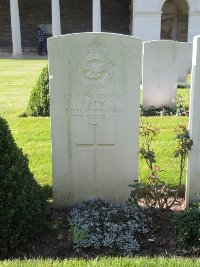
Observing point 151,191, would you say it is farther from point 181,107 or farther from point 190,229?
point 181,107

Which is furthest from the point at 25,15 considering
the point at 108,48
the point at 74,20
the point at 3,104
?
the point at 108,48

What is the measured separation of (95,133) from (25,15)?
3066 centimetres

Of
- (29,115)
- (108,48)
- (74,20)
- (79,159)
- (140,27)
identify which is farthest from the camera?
(74,20)

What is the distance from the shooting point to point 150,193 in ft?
13.2

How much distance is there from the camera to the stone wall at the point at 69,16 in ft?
106

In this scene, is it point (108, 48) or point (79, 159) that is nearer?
point (108, 48)

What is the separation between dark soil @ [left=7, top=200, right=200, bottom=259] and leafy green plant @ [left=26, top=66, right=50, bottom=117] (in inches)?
175

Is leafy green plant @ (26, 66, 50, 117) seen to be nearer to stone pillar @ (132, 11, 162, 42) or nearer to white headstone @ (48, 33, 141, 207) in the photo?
white headstone @ (48, 33, 141, 207)

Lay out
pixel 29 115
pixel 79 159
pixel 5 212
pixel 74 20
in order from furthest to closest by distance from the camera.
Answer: pixel 74 20
pixel 29 115
pixel 79 159
pixel 5 212

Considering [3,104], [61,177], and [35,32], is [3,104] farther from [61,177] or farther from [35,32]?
[35,32]

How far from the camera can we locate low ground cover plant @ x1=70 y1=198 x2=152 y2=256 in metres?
3.43

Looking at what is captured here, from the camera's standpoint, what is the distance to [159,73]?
9062mm

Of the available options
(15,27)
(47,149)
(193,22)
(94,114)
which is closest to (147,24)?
(193,22)

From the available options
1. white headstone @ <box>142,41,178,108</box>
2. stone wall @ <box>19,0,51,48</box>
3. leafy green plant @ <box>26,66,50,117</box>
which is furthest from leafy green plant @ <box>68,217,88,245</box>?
stone wall @ <box>19,0,51,48</box>
